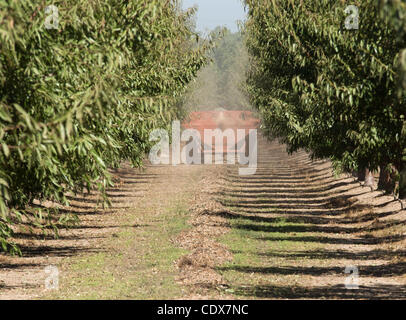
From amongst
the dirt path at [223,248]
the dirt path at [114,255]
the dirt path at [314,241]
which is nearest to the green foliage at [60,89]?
the dirt path at [114,255]

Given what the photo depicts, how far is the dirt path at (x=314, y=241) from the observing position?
634 inches

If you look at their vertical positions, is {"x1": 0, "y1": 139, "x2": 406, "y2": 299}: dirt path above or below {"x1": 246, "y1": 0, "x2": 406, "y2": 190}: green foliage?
below

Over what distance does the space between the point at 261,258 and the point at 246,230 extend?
6.02 m

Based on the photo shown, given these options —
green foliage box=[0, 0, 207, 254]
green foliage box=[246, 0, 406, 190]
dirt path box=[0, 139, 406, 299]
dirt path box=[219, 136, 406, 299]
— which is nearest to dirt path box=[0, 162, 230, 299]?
dirt path box=[0, 139, 406, 299]

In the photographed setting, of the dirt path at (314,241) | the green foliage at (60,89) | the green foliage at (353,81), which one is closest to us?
the green foliage at (60,89)

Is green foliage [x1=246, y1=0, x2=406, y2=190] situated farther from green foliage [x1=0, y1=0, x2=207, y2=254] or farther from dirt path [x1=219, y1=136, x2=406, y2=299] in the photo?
green foliage [x1=0, y1=0, x2=207, y2=254]

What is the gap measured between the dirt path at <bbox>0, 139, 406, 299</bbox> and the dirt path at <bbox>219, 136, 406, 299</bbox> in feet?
0.12

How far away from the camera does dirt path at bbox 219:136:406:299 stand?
16094mm

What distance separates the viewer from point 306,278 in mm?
17094

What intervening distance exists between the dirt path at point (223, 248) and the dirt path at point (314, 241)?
37 millimetres

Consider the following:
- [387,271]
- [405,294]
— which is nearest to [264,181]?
[387,271]

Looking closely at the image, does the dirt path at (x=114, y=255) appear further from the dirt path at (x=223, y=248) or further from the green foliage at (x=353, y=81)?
the green foliage at (x=353, y=81)

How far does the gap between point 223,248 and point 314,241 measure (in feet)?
13.0

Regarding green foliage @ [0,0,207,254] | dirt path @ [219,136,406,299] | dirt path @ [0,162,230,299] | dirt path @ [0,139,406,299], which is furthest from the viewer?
dirt path @ [219,136,406,299]
